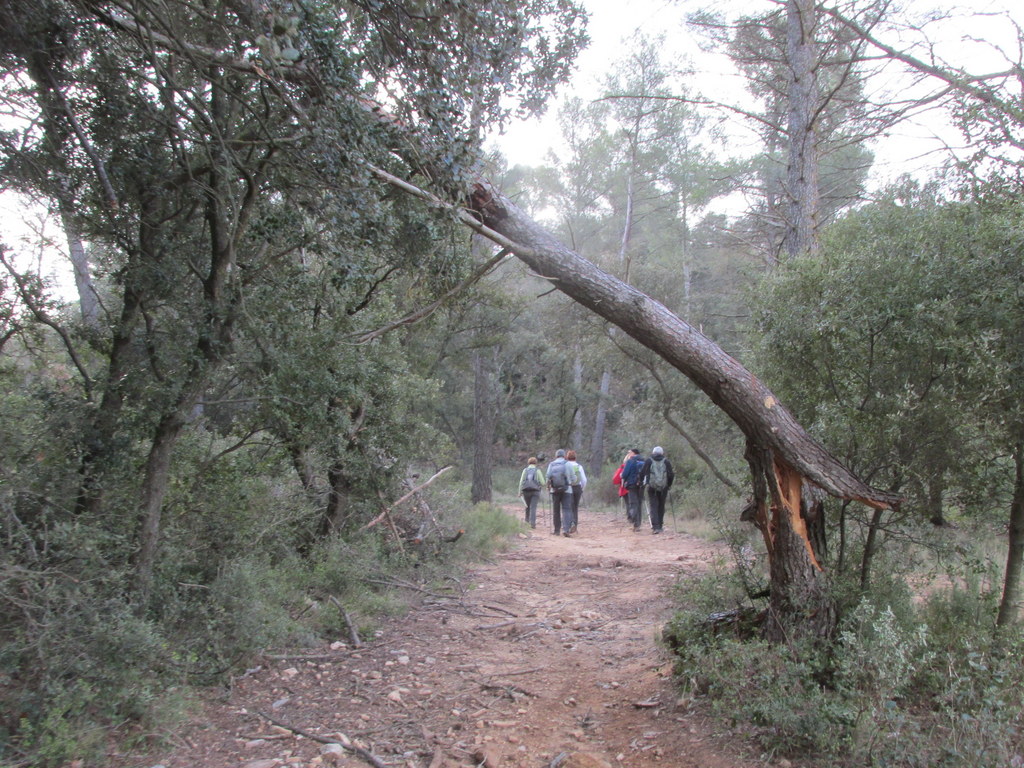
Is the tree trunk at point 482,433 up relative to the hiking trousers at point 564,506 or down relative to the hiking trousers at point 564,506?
up

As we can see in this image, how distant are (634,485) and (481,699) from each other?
10.2m

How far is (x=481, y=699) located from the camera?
5.29 meters

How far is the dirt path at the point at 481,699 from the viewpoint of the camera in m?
4.29

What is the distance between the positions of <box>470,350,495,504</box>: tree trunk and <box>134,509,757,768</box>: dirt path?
7.98 meters

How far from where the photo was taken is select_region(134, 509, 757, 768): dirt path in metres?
4.29

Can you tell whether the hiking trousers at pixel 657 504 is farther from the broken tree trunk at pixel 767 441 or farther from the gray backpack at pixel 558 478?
the broken tree trunk at pixel 767 441

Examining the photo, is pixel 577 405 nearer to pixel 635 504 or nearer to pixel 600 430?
pixel 600 430

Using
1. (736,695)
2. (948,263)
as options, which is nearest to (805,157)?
(948,263)

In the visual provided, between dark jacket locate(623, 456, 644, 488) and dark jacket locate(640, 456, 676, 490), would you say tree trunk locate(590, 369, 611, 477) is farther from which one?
dark jacket locate(640, 456, 676, 490)

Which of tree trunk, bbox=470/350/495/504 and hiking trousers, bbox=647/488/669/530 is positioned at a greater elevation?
tree trunk, bbox=470/350/495/504

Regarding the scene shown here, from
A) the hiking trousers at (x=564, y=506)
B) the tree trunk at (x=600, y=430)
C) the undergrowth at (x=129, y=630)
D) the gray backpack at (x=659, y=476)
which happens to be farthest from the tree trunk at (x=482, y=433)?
the tree trunk at (x=600, y=430)

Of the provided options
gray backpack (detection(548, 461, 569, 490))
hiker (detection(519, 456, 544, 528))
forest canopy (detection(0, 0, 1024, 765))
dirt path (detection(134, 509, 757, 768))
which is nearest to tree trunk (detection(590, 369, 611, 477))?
hiker (detection(519, 456, 544, 528))

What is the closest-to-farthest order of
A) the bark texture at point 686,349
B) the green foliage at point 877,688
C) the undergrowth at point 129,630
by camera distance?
the green foliage at point 877,688 → the undergrowth at point 129,630 → the bark texture at point 686,349

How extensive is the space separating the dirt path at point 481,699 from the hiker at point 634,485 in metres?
6.77
